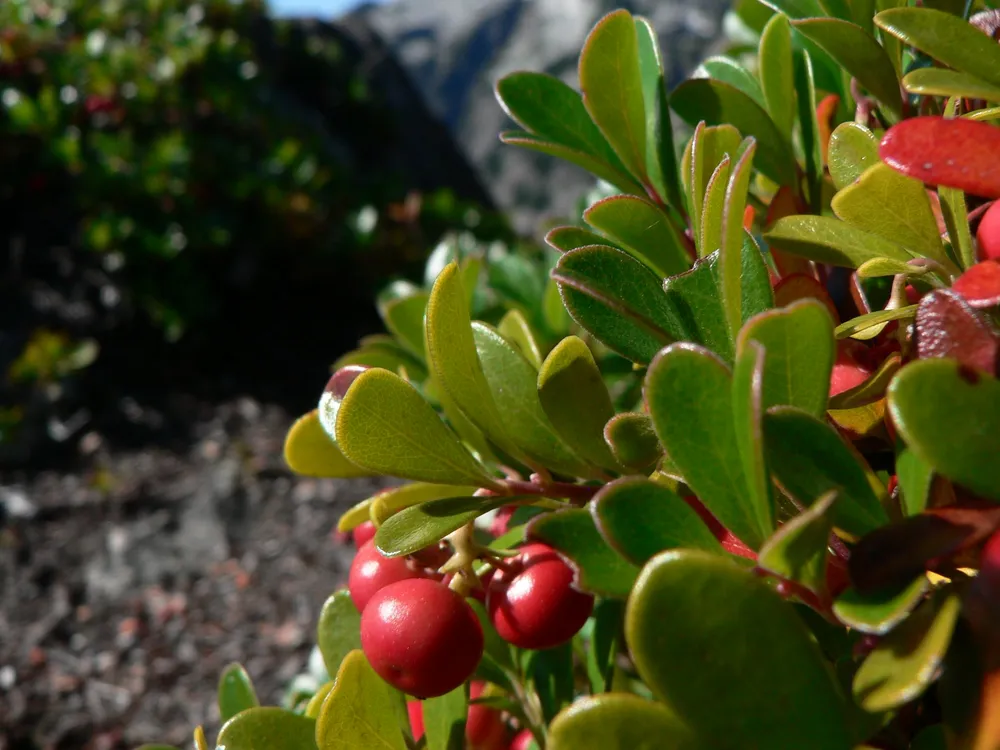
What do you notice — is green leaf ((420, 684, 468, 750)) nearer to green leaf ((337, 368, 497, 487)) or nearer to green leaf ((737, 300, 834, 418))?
green leaf ((337, 368, 497, 487))

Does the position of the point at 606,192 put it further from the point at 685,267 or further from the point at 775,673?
the point at 775,673

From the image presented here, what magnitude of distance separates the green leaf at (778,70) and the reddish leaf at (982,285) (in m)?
0.27

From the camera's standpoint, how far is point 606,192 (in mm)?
1056

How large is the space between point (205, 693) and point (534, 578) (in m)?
2.40

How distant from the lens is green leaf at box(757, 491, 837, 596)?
0.32m

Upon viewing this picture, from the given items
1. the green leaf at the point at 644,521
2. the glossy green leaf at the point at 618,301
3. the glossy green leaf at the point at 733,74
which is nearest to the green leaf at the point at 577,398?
the glossy green leaf at the point at 618,301

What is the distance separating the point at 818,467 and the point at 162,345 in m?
3.82

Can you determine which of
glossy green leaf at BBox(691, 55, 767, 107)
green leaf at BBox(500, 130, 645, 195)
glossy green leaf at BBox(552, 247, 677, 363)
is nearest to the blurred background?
glossy green leaf at BBox(691, 55, 767, 107)

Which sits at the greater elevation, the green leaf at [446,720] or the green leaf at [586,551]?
the green leaf at [586,551]

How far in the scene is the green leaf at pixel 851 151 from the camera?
50 cm

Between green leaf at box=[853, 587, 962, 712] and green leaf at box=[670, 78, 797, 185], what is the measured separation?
38 centimetres

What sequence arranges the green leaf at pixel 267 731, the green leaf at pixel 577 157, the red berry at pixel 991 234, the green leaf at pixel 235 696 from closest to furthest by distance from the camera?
the red berry at pixel 991 234 → the green leaf at pixel 267 731 → the green leaf at pixel 577 157 → the green leaf at pixel 235 696

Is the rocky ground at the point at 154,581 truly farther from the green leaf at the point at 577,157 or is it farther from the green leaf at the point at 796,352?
the green leaf at the point at 796,352

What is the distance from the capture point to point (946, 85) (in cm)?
45
